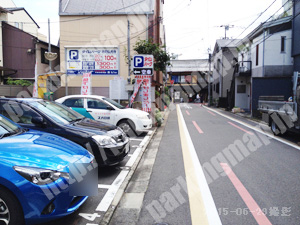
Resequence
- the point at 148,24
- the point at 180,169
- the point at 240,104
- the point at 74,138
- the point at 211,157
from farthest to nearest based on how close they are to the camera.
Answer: the point at 240,104, the point at 148,24, the point at 211,157, the point at 180,169, the point at 74,138

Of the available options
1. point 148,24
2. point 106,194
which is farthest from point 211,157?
point 148,24

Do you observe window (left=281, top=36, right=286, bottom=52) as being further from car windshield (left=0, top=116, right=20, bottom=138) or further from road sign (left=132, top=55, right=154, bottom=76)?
car windshield (left=0, top=116, right=20, bottom=138)

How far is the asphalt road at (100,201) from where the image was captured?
3.47m

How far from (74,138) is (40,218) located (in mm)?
2371

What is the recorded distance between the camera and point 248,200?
4078 mm

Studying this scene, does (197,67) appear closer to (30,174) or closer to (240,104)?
(240,104)

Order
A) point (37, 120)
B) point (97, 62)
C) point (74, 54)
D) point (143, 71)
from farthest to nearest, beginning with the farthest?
point (74, 54), point (97, 62), point (143, 71), point (37, 120)

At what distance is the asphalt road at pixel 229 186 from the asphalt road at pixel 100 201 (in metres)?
0.61

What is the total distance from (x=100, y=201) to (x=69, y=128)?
6.00 feet

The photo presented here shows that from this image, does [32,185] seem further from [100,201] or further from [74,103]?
[74,103]

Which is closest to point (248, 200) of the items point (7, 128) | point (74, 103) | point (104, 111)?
point (7, 128)

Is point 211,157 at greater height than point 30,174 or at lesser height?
lesser

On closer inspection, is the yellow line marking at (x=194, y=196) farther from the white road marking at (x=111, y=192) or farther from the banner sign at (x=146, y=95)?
the banner sign at (x=146, y=95)

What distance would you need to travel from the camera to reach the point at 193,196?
14.0ft
